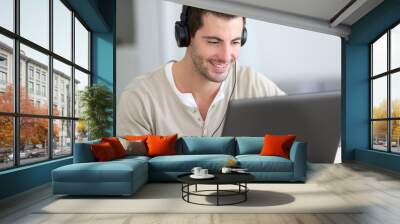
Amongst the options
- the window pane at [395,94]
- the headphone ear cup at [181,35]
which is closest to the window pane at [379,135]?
the window pane at [395,94]

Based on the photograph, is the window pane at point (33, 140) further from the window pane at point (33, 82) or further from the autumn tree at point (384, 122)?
the autumn tree at point (384, 122)

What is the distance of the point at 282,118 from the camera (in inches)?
325

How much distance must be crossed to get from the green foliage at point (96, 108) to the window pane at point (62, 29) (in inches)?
33.2

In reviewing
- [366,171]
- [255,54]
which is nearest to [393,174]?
[366,171]

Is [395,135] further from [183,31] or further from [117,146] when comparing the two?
[117,146]

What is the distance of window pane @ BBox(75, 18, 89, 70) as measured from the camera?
768cm

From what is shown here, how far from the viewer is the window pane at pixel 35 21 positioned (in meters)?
5.38

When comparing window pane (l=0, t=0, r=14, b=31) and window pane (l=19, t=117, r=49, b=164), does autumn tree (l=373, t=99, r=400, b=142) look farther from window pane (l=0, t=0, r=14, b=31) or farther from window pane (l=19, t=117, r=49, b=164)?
window pane (l=0, t=0, r=14, b=31)

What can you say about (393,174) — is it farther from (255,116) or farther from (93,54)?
(93,54)

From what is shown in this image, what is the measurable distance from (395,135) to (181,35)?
15.4 ft

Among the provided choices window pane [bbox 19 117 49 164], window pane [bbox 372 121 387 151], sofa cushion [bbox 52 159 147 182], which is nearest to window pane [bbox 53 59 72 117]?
window pane [bbox 19 117 49 164]

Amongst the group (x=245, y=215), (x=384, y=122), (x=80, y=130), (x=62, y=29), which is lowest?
(x=245, y=215)

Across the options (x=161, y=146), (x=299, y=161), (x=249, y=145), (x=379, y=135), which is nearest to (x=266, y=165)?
(x=299, y=161)

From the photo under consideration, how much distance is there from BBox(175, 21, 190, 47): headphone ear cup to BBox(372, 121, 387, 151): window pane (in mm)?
4508
